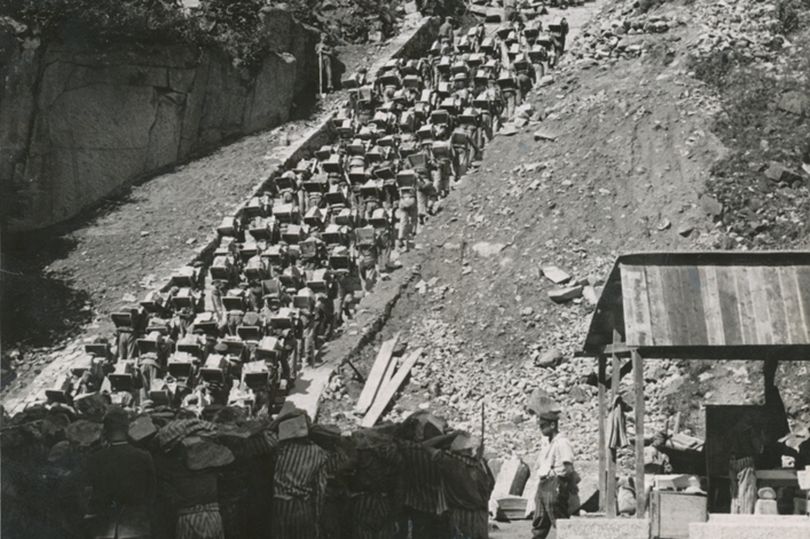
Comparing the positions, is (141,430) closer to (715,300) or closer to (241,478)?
(241,478)

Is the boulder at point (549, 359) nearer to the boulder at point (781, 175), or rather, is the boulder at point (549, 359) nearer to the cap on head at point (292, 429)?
the boulder at point (781, 175)

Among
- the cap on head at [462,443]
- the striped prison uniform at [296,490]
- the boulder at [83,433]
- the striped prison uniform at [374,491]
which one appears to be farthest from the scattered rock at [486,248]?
the boulder at [83,433]

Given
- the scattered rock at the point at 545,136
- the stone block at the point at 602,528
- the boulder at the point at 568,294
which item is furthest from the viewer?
the scattered rock at the point at 545,136

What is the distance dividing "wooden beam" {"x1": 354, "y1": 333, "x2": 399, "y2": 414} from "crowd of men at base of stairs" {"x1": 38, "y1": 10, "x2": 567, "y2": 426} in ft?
3.44

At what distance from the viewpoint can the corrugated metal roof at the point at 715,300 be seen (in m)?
15.0

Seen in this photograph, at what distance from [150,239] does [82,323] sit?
3.46 m

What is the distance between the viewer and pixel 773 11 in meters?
34.1

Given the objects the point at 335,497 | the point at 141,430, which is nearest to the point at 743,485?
the point at 335,497

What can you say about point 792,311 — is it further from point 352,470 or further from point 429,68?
point 429,68

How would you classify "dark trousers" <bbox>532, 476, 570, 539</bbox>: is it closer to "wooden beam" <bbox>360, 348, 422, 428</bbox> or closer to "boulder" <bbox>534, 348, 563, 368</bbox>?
"wooden beam" <bbox>360, 348, 422, 428</bbox>

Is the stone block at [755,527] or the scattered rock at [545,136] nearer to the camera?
the stone block at [755,527]

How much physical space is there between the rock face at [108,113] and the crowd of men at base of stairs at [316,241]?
9.66 ft

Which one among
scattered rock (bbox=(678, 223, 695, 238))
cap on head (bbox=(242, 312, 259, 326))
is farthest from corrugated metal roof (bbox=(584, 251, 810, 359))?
scattered rock (bbox=(678, 223, 695, 238))

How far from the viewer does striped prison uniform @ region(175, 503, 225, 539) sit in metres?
12.0
